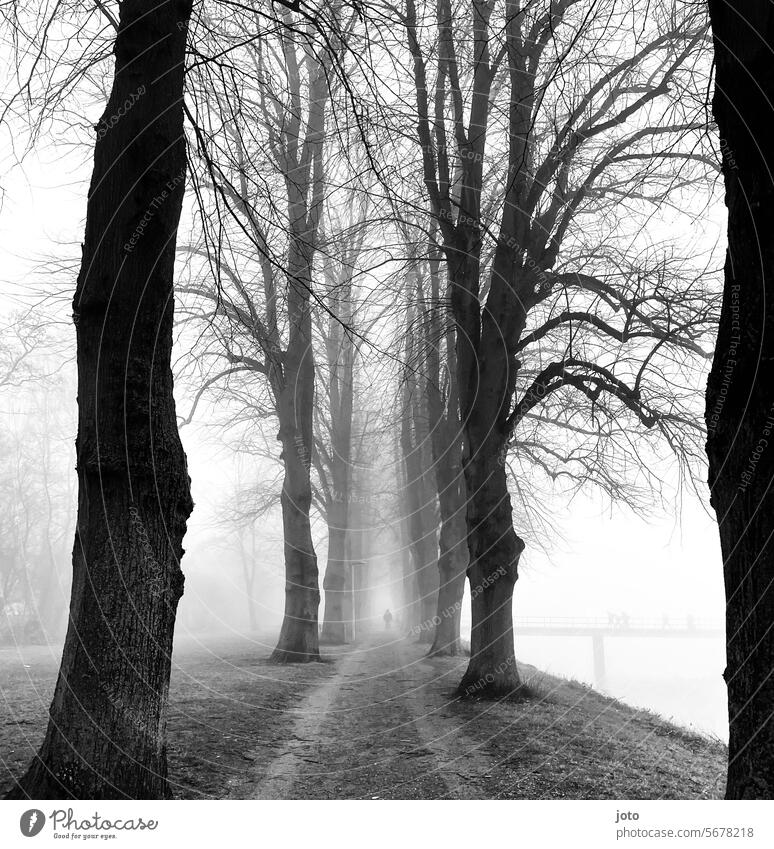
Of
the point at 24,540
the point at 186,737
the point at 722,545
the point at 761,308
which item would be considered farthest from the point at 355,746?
the point at 24,540

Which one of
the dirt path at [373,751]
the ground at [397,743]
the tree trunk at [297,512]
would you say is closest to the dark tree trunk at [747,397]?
the ground at [397,743]

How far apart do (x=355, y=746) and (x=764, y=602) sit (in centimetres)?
452

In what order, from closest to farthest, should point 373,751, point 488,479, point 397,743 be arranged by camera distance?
point 373,751 → point 397,743 → point 488,479

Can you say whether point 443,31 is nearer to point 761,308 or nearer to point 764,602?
point 761,308

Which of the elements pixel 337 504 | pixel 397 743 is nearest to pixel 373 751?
pixel 397 743

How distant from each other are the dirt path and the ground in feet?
0.06

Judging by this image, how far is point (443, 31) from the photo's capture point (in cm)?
957

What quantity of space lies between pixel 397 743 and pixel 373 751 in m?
0.41

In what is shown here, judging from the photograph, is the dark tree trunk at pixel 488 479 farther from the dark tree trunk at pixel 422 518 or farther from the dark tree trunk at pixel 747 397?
the dark tree trunk at pixel 422 518

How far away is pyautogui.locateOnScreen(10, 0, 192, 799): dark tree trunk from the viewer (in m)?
4.10

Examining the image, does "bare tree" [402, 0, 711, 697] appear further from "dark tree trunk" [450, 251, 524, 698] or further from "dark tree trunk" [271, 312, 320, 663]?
"dark tree trunk" [271, 312, 320, 663]

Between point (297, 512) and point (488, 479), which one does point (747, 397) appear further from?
point (297, 512)

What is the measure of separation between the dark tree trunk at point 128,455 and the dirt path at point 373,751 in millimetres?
1349

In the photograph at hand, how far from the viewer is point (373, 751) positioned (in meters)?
6.68
